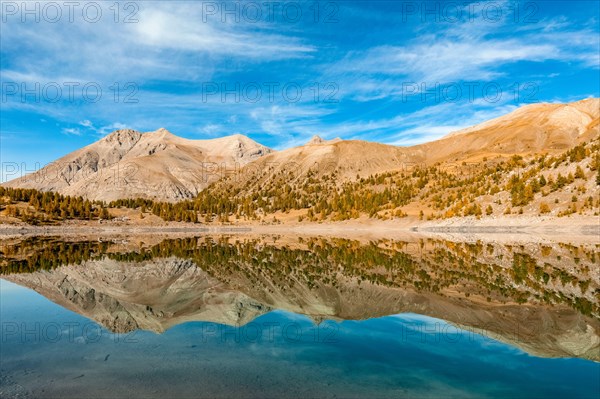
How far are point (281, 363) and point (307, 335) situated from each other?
3.25 m

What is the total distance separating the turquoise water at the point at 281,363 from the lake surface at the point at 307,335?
53mm

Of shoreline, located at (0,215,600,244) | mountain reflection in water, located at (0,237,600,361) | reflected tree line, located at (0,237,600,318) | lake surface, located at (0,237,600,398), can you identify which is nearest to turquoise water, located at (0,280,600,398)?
lake surface, located at (0,237,600,398)

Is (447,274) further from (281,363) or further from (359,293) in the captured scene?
(281,363)

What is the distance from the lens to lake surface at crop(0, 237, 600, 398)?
394 inches

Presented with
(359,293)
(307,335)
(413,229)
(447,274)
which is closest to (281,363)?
(307,335)

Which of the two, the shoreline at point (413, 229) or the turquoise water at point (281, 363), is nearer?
the turquoise water at point (281, 363)

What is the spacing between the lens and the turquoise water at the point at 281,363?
31.7 ft

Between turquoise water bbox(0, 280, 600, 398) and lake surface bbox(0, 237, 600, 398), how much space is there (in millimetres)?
53

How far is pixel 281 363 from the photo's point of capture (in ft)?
37.5

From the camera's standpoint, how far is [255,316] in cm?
1767

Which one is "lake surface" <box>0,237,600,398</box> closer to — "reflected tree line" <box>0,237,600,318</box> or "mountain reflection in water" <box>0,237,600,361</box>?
"mountain reflection in water" <box>0,237,600,361</box>

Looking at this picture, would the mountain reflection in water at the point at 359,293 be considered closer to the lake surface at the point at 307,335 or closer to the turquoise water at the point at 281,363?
the lake surface at the point at 307,335

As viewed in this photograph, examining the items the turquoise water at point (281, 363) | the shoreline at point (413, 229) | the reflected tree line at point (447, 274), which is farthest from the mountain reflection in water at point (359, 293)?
the shoreline at point (413, 229)

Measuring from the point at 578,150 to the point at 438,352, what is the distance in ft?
347
